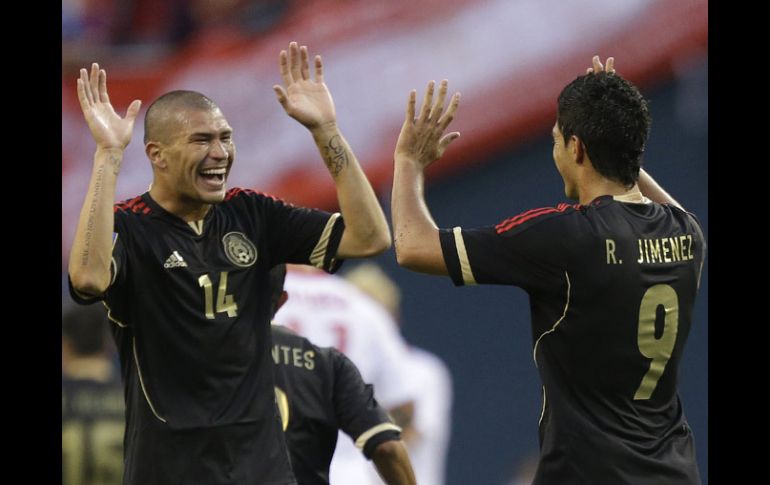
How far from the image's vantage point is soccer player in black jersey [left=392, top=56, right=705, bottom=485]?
13.6ft

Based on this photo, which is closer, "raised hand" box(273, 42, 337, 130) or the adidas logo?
the adidas logo

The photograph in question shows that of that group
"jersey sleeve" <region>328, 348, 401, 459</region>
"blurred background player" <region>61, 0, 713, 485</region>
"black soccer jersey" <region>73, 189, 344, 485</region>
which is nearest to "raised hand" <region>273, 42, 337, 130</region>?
"black soccer jersey" <region>73, 189, 344, 485</region>

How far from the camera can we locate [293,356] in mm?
5898

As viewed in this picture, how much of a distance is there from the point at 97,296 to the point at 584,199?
1.81 m

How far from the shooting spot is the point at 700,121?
8500 millimetres

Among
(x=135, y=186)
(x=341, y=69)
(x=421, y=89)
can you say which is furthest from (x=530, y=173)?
(x=135, y=186)

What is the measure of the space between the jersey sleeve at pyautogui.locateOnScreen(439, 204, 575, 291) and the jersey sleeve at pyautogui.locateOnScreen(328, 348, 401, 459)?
1.89m

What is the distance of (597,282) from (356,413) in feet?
7.00

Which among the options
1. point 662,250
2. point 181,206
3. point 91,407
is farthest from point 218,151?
point 91,407

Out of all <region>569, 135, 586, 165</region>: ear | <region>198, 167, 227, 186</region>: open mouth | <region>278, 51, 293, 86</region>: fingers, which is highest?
<region>278, 51, 293, 86</region>: fingers

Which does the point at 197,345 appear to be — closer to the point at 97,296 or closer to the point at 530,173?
the point at 97,296

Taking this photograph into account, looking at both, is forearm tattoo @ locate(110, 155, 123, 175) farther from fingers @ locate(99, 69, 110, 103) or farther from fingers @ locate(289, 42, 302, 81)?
fingers @ locate(289, 42, 302, 81)

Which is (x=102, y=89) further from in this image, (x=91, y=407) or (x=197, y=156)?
(x=91, y=407)

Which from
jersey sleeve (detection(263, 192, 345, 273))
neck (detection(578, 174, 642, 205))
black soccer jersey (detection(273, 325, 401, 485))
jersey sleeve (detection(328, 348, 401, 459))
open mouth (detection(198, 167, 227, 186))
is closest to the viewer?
neck (detection(578, 174, 642, 205))
